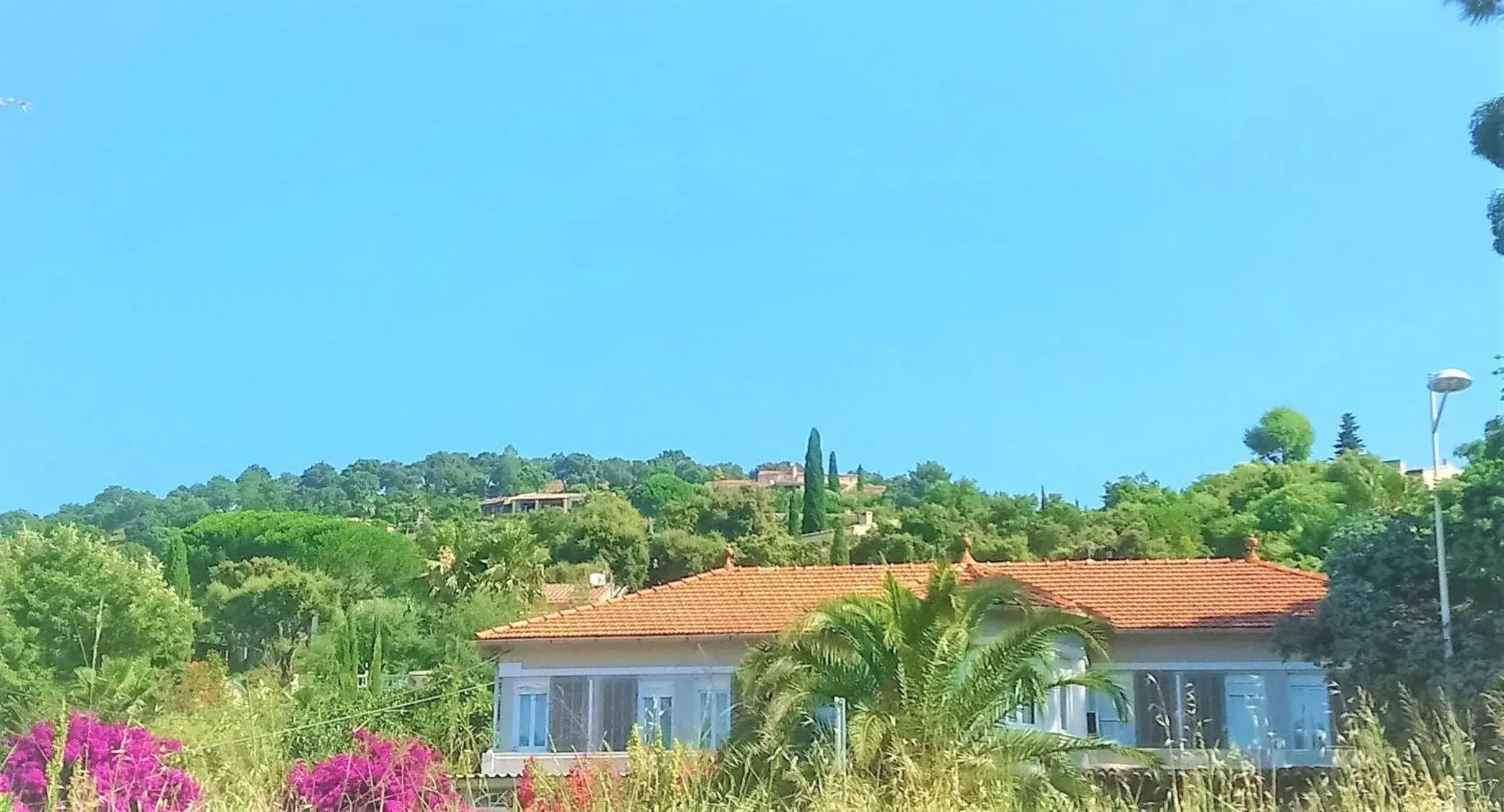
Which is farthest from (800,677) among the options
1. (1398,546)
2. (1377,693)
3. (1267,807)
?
(1267,807)

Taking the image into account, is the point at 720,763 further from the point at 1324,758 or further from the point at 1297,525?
the point at 1297,525

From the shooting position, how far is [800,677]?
1405cm

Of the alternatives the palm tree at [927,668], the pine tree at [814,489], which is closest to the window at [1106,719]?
the palm tree at [927,668]

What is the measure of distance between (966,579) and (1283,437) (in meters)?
86.2

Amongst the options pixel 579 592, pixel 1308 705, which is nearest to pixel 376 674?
pixel 579 592

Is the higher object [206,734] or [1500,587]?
[1500,587]

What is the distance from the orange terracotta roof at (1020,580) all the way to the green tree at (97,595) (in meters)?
10.0

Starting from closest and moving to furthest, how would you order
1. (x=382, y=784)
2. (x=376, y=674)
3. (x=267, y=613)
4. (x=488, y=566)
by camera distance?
(x=382, y=784)
(x=376, y=674)
(x=488, y=566)
(x=267, y=613)

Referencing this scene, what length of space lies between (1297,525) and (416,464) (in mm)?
127395

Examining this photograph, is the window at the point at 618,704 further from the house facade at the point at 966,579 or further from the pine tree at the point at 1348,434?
the pine tree at the point at 1348,434

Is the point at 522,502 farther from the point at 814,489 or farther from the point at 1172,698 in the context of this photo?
the point at 1172,698

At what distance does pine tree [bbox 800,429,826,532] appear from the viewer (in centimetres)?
6972

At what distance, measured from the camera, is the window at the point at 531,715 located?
23.9 meters

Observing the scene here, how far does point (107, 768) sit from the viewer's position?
5.32m
